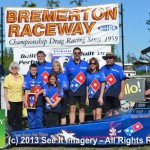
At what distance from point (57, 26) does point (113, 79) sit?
3696 mm

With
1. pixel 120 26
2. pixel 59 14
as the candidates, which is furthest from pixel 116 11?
pixel 59 14

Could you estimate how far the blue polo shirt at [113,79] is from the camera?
920 cm

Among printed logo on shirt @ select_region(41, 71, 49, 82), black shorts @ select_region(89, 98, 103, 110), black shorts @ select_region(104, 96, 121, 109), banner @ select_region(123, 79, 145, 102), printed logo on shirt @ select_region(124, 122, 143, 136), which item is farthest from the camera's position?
banner @ select_region(123, 79, 145, 102)

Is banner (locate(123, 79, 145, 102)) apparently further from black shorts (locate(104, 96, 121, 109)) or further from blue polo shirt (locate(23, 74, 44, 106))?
blue polo shirt (locate(23, 74, 44, 106))

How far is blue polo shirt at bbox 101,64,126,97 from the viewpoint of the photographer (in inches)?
362

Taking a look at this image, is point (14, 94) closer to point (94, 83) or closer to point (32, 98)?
point (32, 98)

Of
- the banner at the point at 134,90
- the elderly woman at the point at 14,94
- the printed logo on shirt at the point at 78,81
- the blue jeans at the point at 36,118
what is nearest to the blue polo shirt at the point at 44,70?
the elderly woman at the point at 14,94

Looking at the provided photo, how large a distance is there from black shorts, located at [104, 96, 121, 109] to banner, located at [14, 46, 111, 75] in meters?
2.95

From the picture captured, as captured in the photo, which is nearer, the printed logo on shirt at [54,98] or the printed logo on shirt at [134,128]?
the printed logo on shirt at [134,128]

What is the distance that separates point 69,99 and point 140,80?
4390 mm

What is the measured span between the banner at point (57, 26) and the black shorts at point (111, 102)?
10.4ft

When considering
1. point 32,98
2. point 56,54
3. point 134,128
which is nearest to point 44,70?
point 32,98

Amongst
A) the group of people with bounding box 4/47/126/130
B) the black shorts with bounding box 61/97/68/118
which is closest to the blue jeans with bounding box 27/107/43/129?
the group of people with bounding box 4/47/126/130

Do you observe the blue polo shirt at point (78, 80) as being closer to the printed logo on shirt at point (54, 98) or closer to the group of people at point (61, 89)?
the group of people at point (61, 89)
